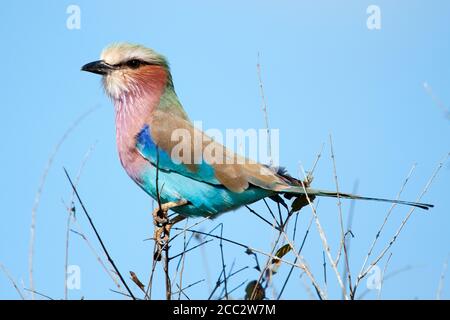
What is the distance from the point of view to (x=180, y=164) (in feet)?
16.7

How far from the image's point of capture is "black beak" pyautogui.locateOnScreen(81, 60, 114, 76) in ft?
18.2

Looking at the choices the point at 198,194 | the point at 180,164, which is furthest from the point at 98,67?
the point at 198,194

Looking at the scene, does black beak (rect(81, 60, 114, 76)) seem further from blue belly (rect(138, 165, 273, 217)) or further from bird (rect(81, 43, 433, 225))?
blue belly (rect(138, 165, 273, 217))

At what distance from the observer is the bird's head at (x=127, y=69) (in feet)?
18.3

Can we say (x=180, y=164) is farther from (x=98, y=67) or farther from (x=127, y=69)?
(x=98, y=67)

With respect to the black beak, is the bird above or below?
below

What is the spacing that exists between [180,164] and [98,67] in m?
1.09

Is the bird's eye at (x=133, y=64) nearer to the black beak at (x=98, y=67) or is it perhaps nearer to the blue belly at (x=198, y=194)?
the black beak at (x=98, y=67)

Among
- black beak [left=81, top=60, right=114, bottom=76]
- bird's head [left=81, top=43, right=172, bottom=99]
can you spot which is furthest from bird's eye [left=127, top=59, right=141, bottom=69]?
black beak [left=81, top=60, right=114, bottom=76]

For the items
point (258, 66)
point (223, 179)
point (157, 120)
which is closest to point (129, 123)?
point (157, 120)

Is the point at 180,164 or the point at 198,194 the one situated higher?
the point at 180,164

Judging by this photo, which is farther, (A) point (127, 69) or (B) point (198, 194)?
(A) point (127, 69)
